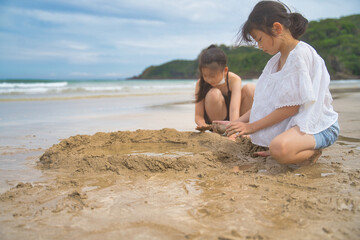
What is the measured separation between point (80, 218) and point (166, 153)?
1.38 meters

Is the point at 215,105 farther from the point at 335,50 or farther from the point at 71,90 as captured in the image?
the point at 335,50

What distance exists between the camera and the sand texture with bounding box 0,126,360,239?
128 centimetres

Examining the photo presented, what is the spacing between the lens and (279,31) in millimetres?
2145

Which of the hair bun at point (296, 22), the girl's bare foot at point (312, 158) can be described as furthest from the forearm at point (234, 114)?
the hair bun at point (296, 22)

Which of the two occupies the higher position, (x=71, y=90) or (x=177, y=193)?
(x=71, y=90)

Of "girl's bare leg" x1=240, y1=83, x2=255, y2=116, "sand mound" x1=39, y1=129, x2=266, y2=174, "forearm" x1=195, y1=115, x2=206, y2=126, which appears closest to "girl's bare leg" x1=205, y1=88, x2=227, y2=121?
"forearm" x1=195, y1=115, x2=206, y2=126

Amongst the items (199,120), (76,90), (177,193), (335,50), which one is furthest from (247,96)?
(335,50)

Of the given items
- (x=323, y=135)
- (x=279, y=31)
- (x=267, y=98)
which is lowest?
(x=323, y=135)

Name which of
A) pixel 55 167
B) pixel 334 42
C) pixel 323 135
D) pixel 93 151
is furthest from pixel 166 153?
pixel 334 42

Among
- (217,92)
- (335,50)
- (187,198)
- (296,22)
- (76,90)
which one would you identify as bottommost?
(187,198)

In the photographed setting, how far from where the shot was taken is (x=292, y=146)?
6.61 ft

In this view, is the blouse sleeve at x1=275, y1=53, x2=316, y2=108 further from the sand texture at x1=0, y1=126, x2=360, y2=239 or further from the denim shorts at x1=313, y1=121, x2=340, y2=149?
the sand texture at x1=0, y1=126, x2=360, y2=239

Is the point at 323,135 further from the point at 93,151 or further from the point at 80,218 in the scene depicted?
the point at 93,151

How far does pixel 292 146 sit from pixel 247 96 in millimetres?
1770
